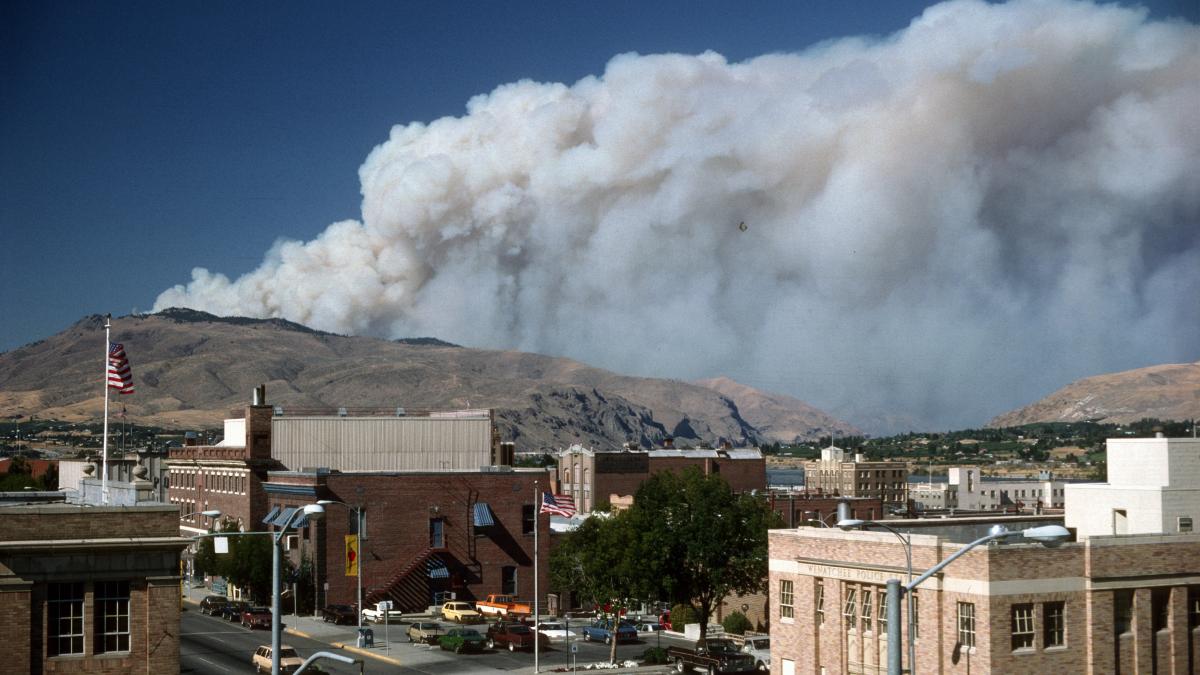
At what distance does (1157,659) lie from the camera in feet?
134

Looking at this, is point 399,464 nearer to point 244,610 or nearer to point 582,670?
point 244,610

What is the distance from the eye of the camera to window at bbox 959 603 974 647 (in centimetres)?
3916

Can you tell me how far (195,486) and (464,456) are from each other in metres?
24.1

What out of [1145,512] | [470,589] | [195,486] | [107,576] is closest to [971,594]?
[1145,512]

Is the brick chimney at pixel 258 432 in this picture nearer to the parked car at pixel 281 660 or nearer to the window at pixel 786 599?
the parked car at pixel 281 660

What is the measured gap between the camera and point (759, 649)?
71188mm

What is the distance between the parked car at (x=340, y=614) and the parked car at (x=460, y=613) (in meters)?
5.60

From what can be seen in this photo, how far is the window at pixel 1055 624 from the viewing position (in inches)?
1551

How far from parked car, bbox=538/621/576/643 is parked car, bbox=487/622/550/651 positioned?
117 cm

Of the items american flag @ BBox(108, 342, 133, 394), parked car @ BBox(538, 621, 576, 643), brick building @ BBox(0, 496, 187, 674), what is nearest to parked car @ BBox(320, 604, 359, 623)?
parked car @ BBox(538, 621, 576, 643)

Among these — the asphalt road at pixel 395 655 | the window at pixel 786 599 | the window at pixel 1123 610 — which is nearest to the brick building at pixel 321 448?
the asphalt road at pixel 395 655

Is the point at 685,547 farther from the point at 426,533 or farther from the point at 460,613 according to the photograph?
the point at 426,533

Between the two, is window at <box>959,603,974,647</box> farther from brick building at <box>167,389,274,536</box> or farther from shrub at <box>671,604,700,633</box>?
brick building at <box>167,389,274,536</box>

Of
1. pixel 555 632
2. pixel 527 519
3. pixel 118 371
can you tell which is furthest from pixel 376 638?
pixel 118 371
